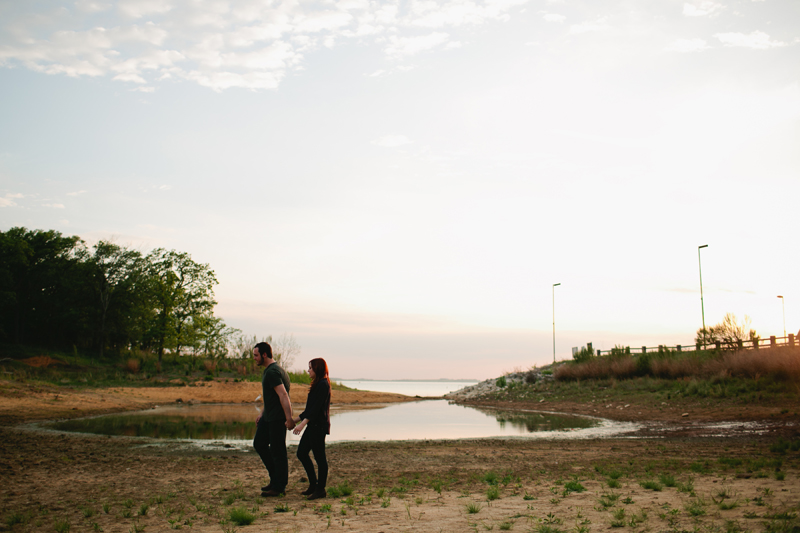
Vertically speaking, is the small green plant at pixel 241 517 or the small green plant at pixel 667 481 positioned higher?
the small green plant at pixel 241 517

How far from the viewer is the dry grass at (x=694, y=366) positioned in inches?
918

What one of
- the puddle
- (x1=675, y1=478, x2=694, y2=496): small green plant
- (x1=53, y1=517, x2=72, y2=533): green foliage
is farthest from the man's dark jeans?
the puddle

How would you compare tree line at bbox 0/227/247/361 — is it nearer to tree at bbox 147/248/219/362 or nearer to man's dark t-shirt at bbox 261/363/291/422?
tree at bbox 147/248/219/362

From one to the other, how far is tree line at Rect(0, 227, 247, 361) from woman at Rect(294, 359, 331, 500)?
4139cm

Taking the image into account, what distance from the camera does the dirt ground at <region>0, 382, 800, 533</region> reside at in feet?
18.8

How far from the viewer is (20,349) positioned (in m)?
42.7

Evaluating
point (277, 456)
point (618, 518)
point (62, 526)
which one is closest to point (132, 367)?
point (277, 456)

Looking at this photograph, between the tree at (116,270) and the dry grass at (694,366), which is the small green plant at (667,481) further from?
the tree at (116,270)

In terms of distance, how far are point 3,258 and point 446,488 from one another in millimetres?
58636

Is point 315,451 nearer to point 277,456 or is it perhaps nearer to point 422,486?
point 277,456

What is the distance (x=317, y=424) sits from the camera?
7.15 metres

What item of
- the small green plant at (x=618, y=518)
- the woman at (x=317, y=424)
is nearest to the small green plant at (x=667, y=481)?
the small green plant at (x=618, y=518)

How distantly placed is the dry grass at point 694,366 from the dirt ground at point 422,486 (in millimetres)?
10959

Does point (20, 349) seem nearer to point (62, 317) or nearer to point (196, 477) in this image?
point (62, 317)
